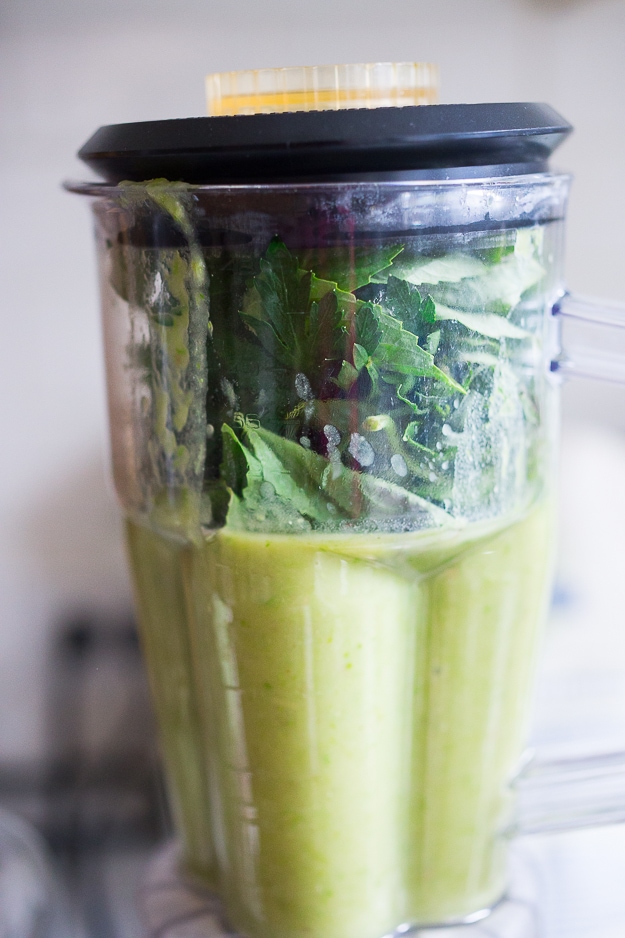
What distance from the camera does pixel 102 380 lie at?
57cm

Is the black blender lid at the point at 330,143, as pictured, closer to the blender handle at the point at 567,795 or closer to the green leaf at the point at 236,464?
the green leaf at the point at 236,464

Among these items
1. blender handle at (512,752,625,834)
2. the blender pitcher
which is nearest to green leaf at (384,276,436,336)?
the blender pitcher

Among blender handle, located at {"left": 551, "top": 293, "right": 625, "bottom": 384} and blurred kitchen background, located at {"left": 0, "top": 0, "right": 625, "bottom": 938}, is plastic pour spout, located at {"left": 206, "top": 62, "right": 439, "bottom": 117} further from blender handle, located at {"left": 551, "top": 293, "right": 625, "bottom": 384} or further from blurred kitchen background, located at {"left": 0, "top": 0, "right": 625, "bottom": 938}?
blurred kitchen background, located at {"left": 0, "top": 0, "right": 625, "bottom": 938}

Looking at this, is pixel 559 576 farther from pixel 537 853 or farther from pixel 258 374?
pixel 258 374

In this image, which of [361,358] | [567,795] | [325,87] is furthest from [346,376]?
[567,795]

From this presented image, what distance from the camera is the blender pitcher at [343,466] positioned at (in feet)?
0.90

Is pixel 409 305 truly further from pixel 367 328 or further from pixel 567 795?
pixel 567 795

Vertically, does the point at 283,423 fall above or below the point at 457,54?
below

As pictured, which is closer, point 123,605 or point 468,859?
point 468,859

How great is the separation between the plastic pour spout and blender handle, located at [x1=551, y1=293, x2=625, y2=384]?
0.32 ft

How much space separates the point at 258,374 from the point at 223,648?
111 mm

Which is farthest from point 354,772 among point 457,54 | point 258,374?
point 457,54

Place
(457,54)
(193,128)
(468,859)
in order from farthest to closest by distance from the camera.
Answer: (457,54) < (468,859) < (193,128)

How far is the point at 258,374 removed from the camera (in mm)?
285
